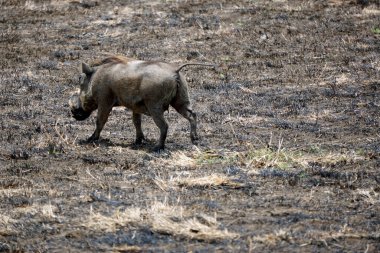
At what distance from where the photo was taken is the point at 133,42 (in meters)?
14.4

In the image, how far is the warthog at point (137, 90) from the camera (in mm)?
→ 8211

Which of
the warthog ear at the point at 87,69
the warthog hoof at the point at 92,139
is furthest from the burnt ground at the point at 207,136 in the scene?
the warthog ear at the point at 87,69

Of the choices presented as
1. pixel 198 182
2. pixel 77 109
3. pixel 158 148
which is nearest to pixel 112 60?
pixel 77 109

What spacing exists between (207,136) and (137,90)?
1166 millimetres

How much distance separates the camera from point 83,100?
9.00m

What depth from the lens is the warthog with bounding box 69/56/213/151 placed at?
821cm

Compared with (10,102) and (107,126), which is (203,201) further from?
(10,102)

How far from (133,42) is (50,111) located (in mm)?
4118

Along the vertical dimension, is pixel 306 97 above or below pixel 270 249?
below

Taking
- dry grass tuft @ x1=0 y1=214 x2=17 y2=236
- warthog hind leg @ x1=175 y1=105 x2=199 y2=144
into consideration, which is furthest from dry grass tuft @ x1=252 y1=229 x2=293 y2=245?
warthog hind leg @ x1=175 y1=105 x2=199 y2=144

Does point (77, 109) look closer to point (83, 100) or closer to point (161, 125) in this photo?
→ point (83, 100)

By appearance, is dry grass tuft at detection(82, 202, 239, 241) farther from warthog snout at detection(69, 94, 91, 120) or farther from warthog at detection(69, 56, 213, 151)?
warthog snout at detection(69, 94, 91, 120)

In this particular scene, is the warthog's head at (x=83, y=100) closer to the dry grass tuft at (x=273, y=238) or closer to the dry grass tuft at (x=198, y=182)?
the dry grass tuft at (x=198, y=182)

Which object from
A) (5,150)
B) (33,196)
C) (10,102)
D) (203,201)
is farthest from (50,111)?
(203,201)
